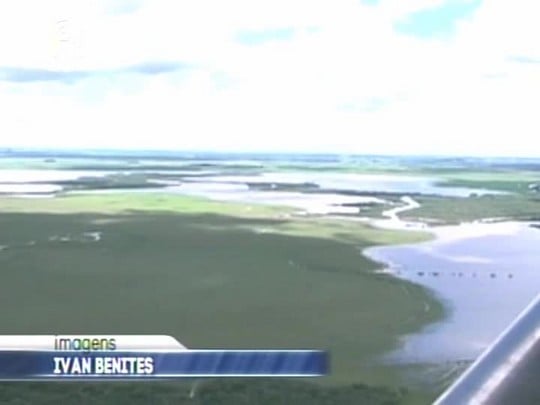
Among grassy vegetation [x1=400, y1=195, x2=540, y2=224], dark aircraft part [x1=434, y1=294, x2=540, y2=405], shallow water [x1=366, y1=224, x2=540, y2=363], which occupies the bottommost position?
shallow water [x1=366, y1=224, x2=540, y2=363]

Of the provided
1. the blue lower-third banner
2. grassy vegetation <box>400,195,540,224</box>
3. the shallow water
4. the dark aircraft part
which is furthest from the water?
the dark aircraft part

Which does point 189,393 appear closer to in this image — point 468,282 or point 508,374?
point 468,282

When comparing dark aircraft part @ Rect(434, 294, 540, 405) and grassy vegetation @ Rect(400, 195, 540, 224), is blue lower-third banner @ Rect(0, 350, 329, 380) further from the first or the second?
dark aircraft part @ Rect(434, 294, 540, 405)

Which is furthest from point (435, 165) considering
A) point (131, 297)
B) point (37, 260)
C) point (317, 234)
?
point (37, 260)

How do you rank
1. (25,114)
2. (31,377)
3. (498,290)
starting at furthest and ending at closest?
(25,114)
(498,290)
(31,377)

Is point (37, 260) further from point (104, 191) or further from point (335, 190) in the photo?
point (335, 190)

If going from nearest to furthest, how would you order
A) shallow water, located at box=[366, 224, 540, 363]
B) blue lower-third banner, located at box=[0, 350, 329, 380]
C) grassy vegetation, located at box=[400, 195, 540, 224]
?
blue lower-third banner, located at box=[0, 350, 329, 380]
shallow water, located at box=[366, 224, 540, 363]
grassy vegetation, located at box=[400, 195, 540, 224]

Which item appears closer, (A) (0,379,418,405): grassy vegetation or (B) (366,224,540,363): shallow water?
(A) (0,379,418,405): grassy vegetation

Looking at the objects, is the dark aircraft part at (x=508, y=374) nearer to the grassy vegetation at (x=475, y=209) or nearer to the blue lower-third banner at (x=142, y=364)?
the blue lower-third banner at (x=142, y=364)
